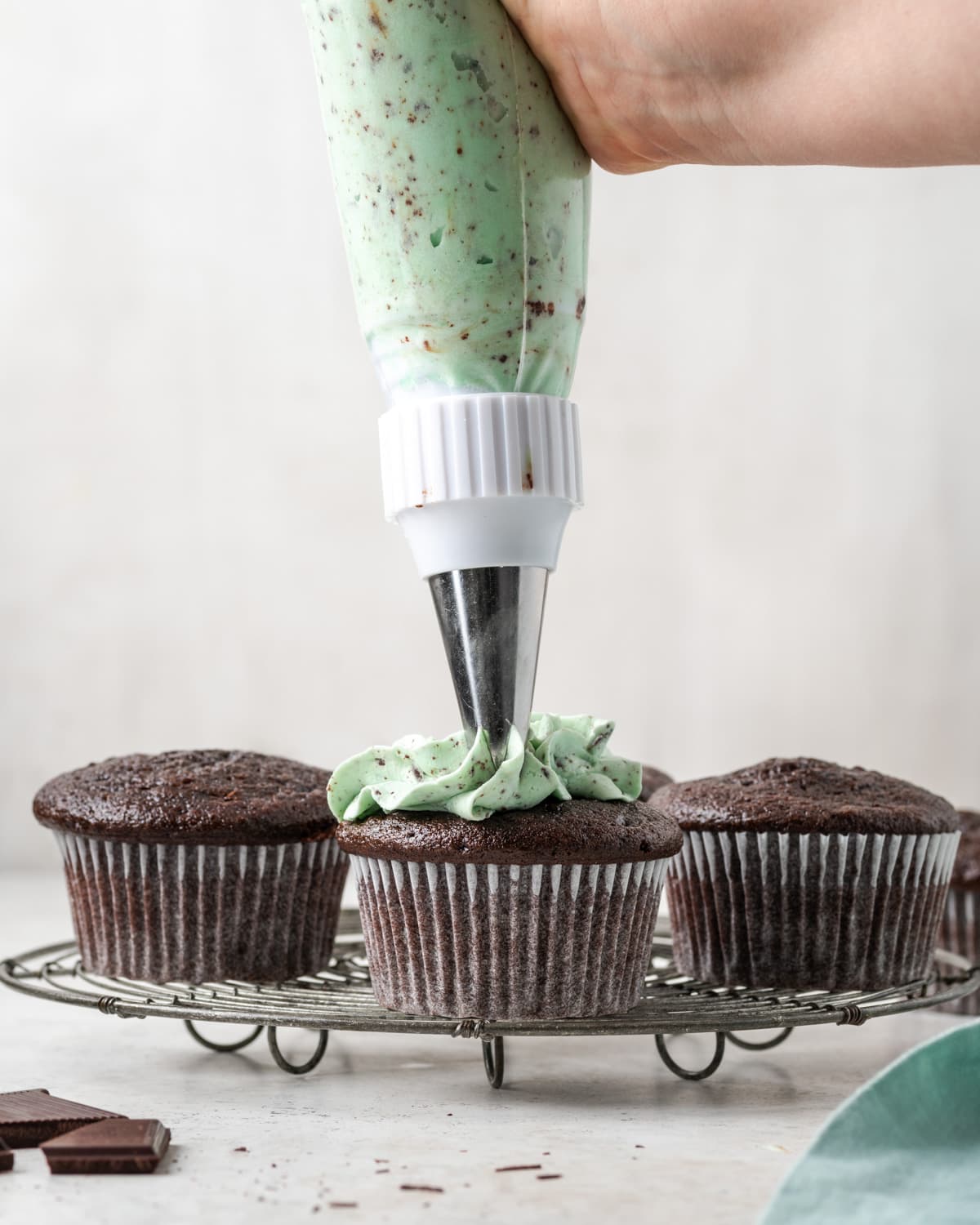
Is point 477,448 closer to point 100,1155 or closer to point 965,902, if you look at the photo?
point 100,1155

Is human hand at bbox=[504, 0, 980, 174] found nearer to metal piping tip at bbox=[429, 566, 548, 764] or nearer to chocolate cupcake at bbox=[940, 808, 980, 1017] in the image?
metal piping tip at bbox=[429, 566, 548, 764]

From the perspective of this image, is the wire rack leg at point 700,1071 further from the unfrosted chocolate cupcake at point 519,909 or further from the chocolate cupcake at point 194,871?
the chocolate cupcake at point 194,871

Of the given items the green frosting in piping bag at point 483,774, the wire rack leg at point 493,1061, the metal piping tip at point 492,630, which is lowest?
the wire rack leg at point 493,1061

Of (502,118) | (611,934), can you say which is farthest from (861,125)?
(611,934)

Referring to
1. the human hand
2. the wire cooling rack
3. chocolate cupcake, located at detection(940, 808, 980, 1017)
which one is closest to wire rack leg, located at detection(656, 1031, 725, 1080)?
the wire cooling rack

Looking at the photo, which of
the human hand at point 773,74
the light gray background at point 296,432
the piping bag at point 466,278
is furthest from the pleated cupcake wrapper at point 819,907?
the light gray background at point 296,432

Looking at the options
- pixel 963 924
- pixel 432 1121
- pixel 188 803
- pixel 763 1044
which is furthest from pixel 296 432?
pixel 432 1121

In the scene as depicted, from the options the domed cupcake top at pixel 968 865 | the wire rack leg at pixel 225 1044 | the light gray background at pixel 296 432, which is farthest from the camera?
the light gray background at pixel 296 432
